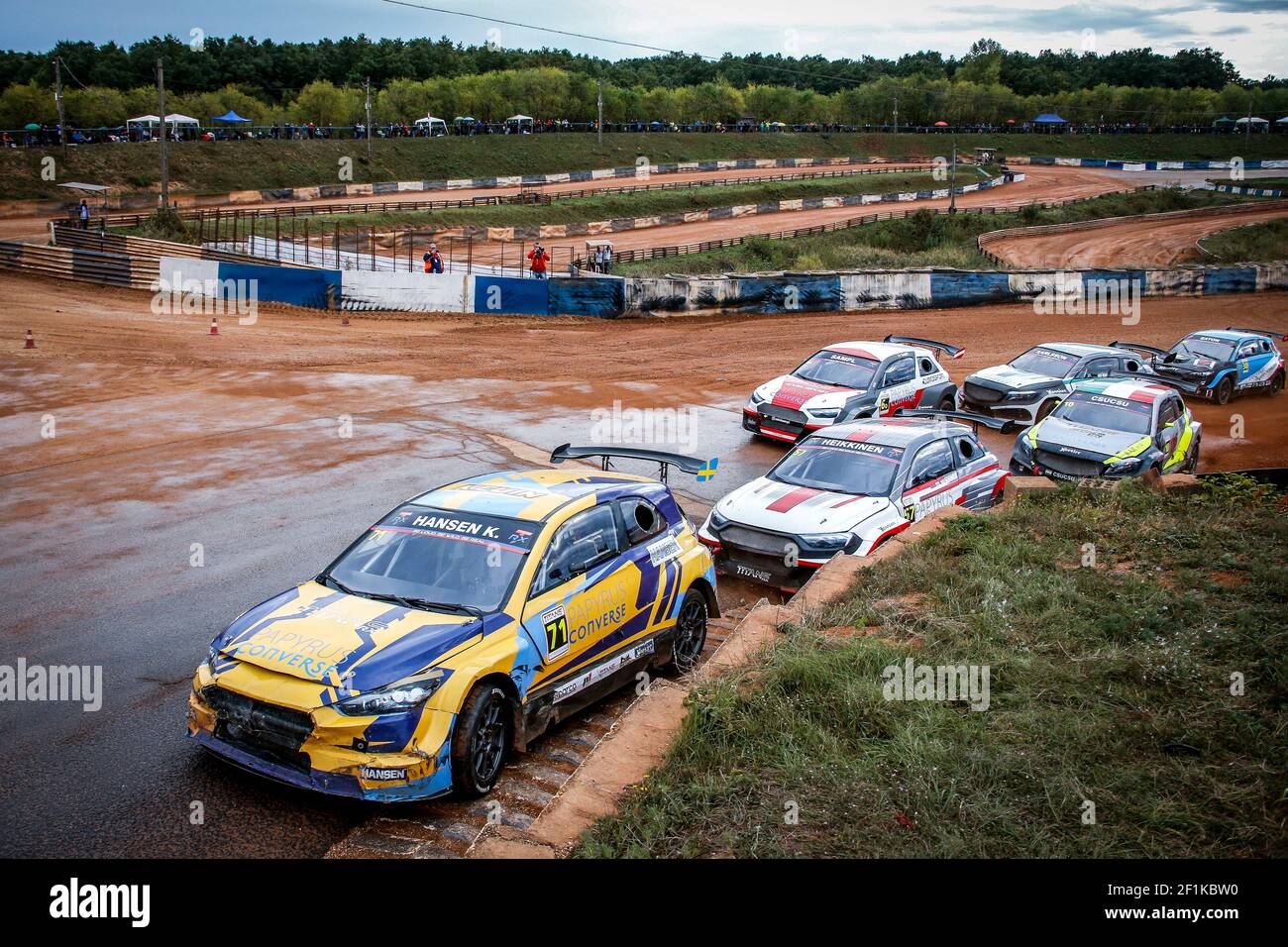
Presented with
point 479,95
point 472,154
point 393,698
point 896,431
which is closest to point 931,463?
point 896,431

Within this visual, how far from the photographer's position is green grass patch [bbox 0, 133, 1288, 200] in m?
61.6

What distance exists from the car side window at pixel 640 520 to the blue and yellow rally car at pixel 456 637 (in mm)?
15

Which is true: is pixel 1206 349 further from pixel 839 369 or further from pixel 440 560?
pixel 440 560

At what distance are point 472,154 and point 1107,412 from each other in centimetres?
7486

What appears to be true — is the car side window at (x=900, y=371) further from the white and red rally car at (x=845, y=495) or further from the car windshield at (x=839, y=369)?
the white and red rally car at (x=845, y=495)

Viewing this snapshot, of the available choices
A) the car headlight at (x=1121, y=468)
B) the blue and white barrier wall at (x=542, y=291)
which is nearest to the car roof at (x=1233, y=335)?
the car headlight at (x=1121, y=468)

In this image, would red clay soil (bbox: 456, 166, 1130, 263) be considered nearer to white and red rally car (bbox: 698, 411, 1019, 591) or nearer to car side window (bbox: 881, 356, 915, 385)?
car side window (bbox: 881, 356, 915, 385)

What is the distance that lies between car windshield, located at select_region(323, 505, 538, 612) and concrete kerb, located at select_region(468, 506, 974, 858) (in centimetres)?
134

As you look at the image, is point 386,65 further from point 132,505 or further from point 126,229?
point 132,505

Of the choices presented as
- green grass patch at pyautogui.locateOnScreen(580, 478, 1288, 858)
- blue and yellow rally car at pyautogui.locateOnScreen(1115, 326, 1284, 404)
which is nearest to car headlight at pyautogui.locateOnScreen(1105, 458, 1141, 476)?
green grass patch at pyautogui.locateOnScreen(580, 478, 1288, 858)

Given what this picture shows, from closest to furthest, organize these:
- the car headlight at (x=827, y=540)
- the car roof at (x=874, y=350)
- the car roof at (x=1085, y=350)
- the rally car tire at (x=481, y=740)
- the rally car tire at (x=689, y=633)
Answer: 1. the rally car tire at (x=481, y=740)
2. the rally car tire at (x=689, y=633)
3. the car headlight at (x=827, y=540)
4. the car roof at (x=874, y=350)
5. the car roof at (x=1085, y=350)

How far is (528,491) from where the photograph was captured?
8.80 metres

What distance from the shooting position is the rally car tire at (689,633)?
9203mm
